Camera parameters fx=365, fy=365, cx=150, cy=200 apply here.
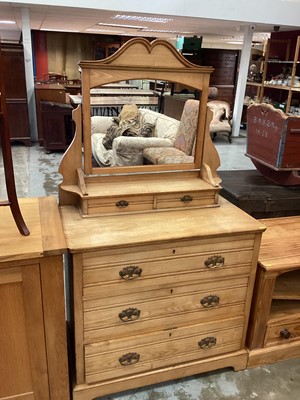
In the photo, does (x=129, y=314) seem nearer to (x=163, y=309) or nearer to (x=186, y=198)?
(x=163, y=309)

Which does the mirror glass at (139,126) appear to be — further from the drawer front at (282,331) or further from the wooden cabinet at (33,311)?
the drawer front at (282,331)

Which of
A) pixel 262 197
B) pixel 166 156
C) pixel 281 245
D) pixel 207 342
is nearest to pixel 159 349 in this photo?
pixel 207 342

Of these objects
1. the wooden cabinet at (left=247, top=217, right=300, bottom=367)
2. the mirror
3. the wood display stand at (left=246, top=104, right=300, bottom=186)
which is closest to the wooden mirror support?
the mirror

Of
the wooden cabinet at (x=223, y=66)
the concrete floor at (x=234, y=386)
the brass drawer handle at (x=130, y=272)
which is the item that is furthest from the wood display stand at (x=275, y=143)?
the wooden cabinet at (x=223, y=66)

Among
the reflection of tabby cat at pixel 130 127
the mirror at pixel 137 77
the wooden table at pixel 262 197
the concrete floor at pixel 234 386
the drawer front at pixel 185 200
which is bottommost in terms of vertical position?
the concrete floor at pixel 234 386

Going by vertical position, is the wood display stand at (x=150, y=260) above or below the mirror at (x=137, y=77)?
below

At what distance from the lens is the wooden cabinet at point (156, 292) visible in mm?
1571

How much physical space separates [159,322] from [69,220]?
2.14 feet

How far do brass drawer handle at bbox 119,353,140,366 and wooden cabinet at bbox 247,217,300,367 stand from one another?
65 centimetres

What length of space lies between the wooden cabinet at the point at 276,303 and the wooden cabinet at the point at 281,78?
5215 millimetres

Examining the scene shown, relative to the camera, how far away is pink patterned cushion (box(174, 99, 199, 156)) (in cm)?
196

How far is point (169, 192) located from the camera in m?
1.81

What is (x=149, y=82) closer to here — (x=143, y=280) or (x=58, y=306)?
(x=143, y=280)

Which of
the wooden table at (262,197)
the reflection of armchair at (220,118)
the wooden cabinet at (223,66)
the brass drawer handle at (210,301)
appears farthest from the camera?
the wooden cabinet at (223,66)
